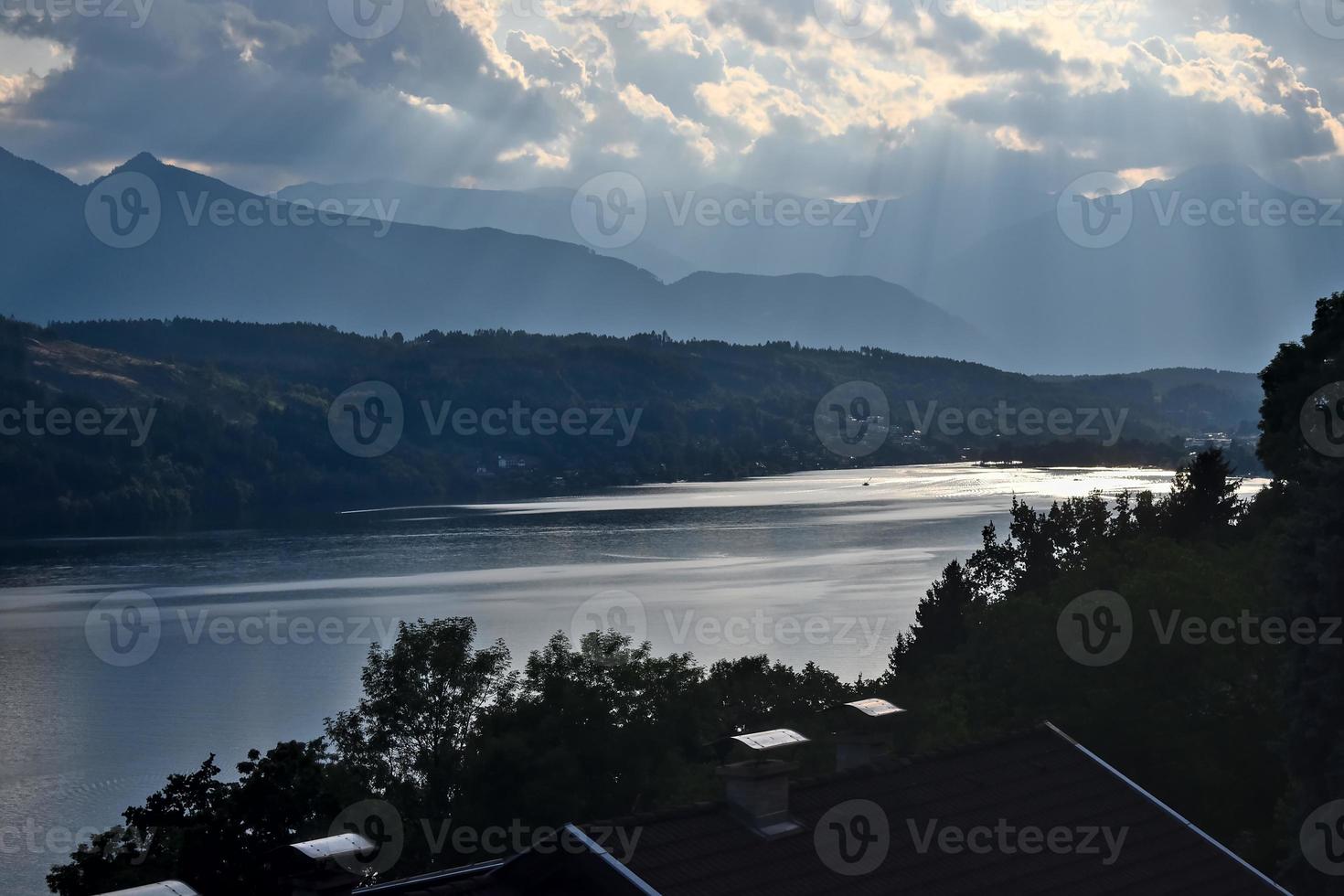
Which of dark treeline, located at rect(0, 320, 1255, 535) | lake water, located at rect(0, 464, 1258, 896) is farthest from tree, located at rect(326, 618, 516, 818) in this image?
dark treeline, located at rect(0, 320, 1255, 535)

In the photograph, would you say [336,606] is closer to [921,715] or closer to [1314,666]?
[921,715]

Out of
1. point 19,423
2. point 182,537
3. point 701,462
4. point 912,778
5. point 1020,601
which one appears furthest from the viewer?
point 701,462

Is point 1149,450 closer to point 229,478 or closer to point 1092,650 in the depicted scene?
point 229,478

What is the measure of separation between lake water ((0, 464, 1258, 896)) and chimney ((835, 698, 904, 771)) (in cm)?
2506

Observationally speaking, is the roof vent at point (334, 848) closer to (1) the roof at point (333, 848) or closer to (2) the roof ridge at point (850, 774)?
(1) the roof at point (333, 848)

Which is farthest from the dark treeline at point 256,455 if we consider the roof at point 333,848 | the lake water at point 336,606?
the roof at point 333,848

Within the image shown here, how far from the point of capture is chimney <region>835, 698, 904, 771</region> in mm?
11133

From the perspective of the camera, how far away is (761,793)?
30.4 ft

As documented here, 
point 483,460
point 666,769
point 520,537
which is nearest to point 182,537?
point 520,537

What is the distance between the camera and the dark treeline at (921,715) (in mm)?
18844

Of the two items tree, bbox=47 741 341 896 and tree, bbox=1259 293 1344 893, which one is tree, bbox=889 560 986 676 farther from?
tree, bbox=47 741 341 896

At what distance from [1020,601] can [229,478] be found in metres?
130

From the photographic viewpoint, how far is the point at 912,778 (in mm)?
10547

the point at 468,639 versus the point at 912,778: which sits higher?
the point at 912,778
